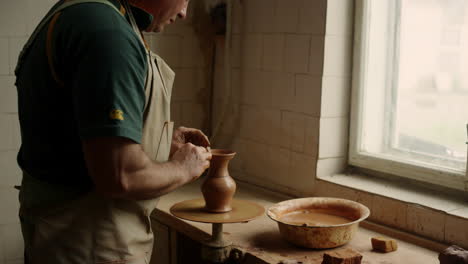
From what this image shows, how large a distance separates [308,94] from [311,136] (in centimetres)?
19

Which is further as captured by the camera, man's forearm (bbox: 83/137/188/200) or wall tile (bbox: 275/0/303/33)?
wall tile (bbox: 275/0/303/33)

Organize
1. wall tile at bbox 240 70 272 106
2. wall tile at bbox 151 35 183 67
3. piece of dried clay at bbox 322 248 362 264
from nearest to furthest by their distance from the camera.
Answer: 1. piece of dried clay at bbox 322 248 362 264
2. wall tile at bbox 240 70 272 106
3. wall tile at bbox 151 35 183 67

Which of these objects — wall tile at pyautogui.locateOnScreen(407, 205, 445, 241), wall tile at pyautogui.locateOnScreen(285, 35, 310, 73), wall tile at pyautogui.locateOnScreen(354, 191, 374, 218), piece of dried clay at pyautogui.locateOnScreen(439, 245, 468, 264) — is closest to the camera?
piece of dried clay at pyautogui.locateOnScreen(439, 245, 468, 264)

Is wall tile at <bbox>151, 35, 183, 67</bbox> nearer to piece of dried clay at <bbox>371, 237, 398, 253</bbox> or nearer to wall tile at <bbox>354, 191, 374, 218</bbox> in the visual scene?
wall tile at <bbox>354, 191, 374, 218</bbox>

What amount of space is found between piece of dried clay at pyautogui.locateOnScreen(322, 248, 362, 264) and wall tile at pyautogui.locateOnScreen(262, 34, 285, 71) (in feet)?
3.63

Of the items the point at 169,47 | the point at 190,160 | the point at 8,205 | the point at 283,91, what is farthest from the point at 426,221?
the point at 8,205

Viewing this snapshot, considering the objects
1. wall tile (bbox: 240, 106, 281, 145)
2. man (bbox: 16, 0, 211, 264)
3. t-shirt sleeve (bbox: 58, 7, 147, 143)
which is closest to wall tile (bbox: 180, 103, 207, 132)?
wall tile (bbox: 240, 106, 281, 145)

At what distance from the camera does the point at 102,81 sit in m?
1.34

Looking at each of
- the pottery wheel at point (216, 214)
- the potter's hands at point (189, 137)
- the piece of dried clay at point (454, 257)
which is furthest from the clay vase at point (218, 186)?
the piece of dried clay at point (454, 257)

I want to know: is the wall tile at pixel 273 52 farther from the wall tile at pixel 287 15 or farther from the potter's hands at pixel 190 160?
the potter's hands at pixel 190 160

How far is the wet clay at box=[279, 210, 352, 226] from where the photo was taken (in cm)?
216

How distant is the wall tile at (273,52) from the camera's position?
9.10 ft

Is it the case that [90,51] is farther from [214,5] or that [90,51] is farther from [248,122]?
[214,5]

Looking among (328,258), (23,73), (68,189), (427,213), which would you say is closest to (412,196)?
(427,213)
